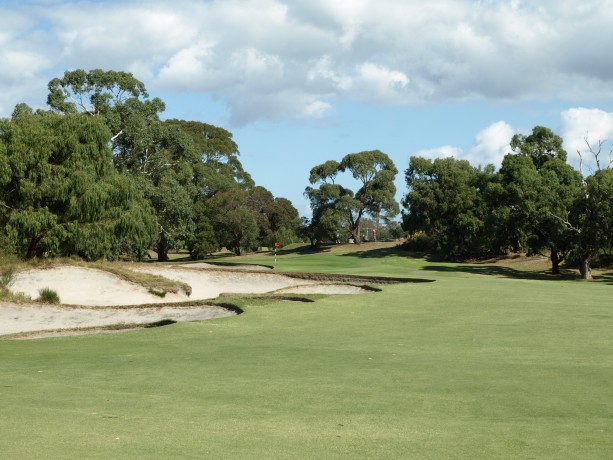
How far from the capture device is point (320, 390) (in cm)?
1138

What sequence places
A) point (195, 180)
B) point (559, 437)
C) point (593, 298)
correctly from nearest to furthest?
point (559, 437)
point (593, 298)
point (195, 180)

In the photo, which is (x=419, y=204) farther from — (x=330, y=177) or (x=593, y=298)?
(x=593, y=298)

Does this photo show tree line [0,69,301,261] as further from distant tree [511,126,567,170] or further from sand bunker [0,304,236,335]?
distant tree [511,126,567,170]

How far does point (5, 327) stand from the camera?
25188 mm

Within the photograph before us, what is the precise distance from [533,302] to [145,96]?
4292cm

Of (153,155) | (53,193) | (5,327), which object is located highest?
(153,155)

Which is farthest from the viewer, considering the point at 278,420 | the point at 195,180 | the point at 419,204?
the point at 195,180

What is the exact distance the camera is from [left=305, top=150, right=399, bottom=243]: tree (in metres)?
90.2

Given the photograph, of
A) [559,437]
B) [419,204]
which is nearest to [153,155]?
[419,204]

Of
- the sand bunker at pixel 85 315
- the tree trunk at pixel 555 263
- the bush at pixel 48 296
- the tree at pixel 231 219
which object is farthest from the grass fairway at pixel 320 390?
the tree at pixel 231 219

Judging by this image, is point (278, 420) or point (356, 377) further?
point (356, 377)

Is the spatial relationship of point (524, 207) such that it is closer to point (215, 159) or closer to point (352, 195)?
point (352, 195)

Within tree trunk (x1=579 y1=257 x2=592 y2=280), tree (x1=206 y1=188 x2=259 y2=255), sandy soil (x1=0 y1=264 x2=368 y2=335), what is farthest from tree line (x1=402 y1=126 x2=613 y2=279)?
sandy soil (x1=0 y1=264 x2=368 y2=335)

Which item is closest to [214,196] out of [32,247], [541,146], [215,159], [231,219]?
[231,219]
